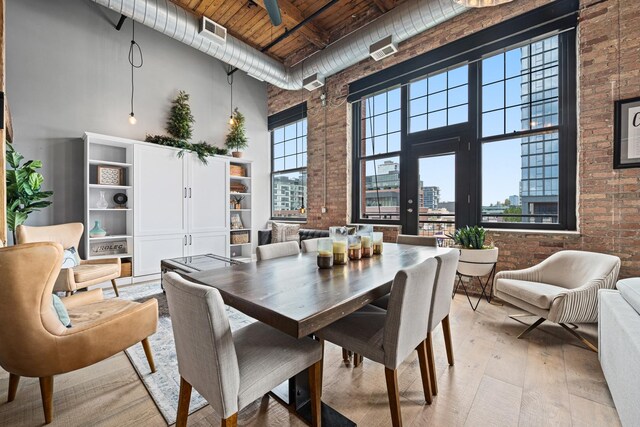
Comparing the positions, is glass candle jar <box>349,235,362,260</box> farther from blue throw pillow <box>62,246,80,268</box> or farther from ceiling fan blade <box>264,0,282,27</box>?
blue throw pillow <box>62,246,80,268</box>

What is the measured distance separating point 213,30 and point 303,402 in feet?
14.6

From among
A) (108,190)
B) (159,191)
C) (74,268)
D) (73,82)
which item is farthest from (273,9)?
(108,190)

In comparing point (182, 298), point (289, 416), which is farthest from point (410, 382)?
point (182, 298)

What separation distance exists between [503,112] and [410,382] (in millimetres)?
3424

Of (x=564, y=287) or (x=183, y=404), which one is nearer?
(x=183, y=404)

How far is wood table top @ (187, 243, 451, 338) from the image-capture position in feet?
3.39

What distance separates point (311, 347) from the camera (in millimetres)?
1337

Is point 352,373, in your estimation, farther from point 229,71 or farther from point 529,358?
point 229,71

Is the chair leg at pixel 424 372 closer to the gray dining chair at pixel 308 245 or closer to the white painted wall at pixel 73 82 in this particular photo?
the gray dining chair at pixel 308 245

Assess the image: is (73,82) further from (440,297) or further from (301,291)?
(440,297)

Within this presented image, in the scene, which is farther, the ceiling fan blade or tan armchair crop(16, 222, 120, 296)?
tan armchair crop(16, 222, 120, 296)

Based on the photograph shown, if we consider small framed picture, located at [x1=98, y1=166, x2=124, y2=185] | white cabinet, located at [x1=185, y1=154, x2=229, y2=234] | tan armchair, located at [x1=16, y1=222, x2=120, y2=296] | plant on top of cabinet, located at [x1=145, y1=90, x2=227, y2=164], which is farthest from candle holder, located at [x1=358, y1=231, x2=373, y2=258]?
small framed picture, located at [x1=98, y1=166, x2=124, y2=185]

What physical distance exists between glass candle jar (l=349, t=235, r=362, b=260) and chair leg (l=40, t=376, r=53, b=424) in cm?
180

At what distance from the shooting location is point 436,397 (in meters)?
1.67
